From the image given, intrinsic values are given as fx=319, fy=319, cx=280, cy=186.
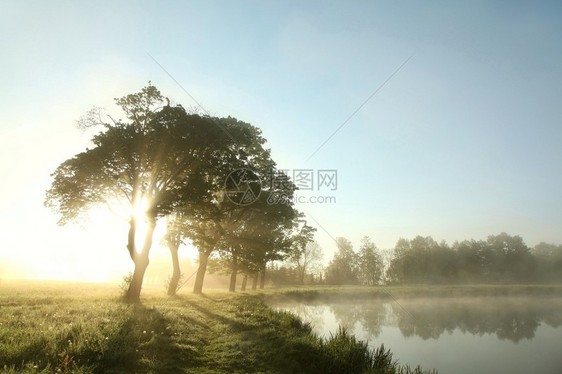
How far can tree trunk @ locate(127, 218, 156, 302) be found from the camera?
24033mm

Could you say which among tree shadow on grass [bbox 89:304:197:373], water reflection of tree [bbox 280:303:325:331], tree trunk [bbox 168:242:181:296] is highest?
tree trunk [bbox 168:242:181:296]

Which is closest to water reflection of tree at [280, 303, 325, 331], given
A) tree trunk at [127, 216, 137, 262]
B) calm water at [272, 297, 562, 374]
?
calm water at [272, 297, 562, 374]

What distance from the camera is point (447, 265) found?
10462 cm

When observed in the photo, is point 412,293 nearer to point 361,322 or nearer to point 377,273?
point 361,322

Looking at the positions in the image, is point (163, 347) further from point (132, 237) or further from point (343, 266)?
point (343, 266)

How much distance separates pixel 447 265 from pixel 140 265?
4133 inches

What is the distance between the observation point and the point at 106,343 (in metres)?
10.5

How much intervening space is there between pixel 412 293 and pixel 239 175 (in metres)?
47.3

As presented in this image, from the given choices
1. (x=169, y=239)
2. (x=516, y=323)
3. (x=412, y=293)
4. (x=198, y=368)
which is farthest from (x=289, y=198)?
(x=412, y=293)

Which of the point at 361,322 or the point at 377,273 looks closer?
the point at 361,322

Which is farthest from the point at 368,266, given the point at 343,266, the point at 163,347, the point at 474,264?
the point at 163,347

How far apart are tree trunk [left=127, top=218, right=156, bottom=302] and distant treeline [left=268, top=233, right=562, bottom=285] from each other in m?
76.3

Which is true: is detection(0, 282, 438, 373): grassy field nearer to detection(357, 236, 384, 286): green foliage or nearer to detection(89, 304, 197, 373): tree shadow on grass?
detection(89, 304, 197, 373): tree shadow on grass

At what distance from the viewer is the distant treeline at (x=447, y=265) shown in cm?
10331
